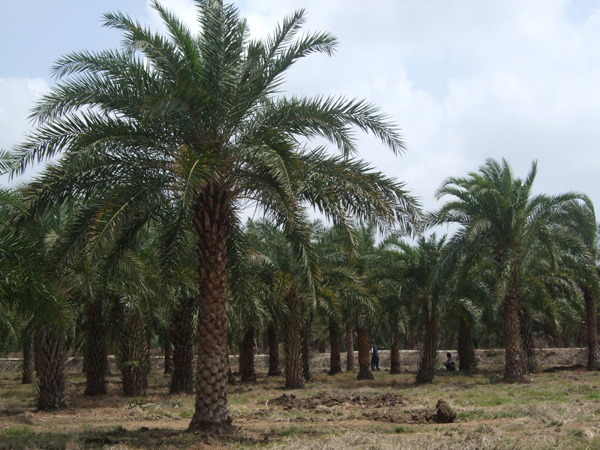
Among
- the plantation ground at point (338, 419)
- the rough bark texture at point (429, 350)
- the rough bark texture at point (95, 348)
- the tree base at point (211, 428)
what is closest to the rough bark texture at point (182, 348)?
the plantation ground at point (338, 419)

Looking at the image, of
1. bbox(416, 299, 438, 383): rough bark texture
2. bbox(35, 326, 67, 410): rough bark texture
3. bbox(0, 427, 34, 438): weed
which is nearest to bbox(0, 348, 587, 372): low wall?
bbox(416, 299, 438, 383): rough bark texture

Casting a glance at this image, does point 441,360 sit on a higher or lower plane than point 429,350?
lower

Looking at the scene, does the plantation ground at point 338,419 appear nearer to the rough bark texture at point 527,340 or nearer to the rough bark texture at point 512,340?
the rough bark texture at point 512,340

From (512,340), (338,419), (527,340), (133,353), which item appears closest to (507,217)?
(512,340)

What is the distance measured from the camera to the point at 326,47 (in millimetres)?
11555

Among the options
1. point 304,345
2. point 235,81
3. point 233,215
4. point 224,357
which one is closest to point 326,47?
point 235,81

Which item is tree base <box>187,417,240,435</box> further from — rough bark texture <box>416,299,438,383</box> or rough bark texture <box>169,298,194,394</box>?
rough bark texture <box>416,299,438,383</box>

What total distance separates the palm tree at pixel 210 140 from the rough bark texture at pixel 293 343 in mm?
11982

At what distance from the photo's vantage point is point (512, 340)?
23.4 metres

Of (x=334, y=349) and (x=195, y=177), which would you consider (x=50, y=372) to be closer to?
(x=195, y=177)

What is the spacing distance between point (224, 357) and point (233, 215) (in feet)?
9.66

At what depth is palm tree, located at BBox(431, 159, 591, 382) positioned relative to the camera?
2202cm

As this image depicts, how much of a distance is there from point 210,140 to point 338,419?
23.5ft

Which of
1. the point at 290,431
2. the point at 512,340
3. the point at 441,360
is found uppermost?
the point at 512,340
